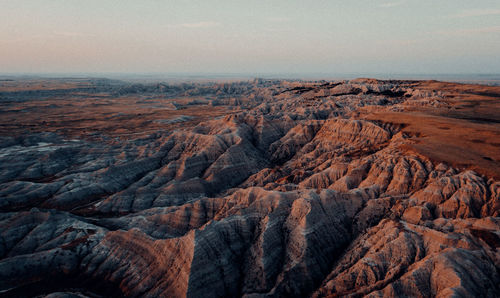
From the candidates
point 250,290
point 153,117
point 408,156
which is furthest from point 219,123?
point 153,117

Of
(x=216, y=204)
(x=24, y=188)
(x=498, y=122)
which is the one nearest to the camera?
(x=216, y=204)

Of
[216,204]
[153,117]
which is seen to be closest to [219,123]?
[216,204]

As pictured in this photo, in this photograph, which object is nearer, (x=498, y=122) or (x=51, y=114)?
(x=498, y=122)

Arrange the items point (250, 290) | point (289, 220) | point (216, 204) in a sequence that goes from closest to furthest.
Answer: point (250, 290)
point (289, 220)
point (216, 204)

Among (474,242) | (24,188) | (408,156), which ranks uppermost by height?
(408,156)

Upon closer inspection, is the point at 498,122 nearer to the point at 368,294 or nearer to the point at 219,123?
the point at 368,294

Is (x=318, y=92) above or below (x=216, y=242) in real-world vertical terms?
above
